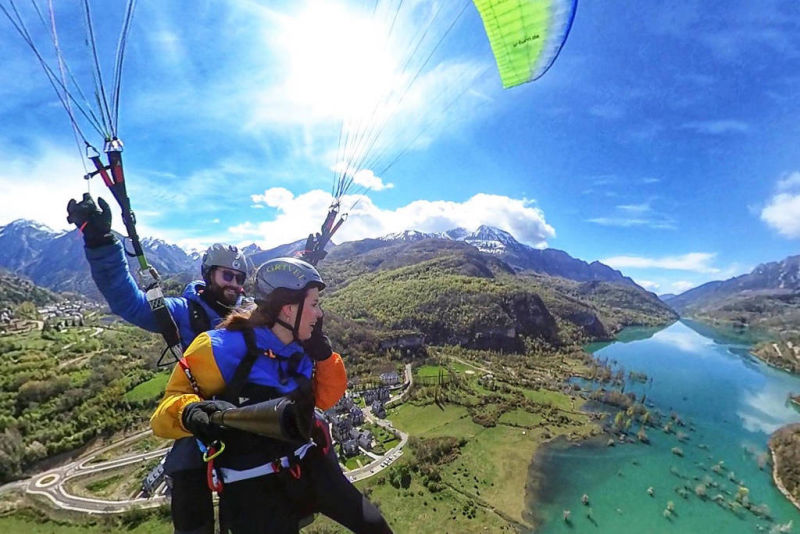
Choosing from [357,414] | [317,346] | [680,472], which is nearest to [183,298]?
[317,346]

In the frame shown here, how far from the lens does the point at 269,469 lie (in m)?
2.40

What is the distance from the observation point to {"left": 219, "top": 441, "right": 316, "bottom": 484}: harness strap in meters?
2.32

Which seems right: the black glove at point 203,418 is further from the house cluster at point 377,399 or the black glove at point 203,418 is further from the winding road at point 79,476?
the house cluster at point 377,399

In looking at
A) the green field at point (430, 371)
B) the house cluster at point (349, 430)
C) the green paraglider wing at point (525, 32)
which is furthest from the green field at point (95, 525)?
the green field at point (430, 371)

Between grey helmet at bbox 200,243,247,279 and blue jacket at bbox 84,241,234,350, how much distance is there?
31 centimetres

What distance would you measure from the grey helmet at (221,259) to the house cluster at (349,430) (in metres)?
41.3

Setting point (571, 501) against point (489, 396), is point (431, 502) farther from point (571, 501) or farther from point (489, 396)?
point (489, 396)

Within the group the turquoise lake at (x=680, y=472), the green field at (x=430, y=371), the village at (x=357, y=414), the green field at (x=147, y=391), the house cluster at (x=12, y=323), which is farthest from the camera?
the house cluster at (x=12, y=323)

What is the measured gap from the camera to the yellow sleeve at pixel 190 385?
7.10 ft

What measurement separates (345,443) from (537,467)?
73.5ft

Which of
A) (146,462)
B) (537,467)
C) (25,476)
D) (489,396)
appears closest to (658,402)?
(489,396)

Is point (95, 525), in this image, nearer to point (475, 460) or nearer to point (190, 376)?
point (475, 460)

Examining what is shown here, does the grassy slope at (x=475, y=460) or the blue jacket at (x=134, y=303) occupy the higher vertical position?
the blue jacket at (x=134, y=303)

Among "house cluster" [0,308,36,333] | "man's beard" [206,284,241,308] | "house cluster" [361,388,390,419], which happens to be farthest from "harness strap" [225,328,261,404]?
"house cluster" [0,308,36,333]
